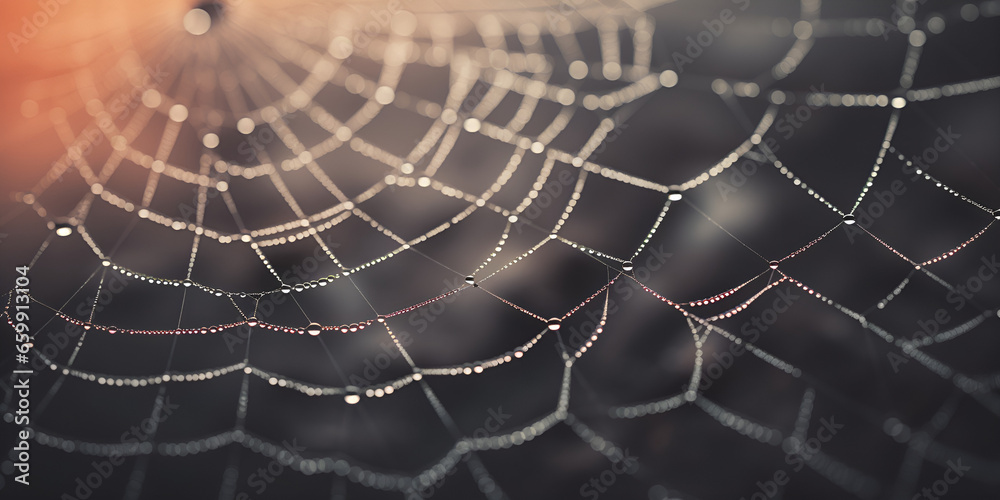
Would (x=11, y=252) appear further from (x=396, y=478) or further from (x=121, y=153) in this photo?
(x=396, y=478)

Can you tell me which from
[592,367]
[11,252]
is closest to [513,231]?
[592,367]
